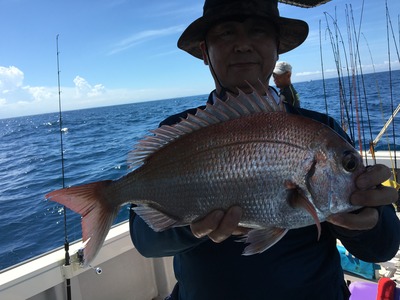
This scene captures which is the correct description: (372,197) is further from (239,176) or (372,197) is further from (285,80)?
(285,80)

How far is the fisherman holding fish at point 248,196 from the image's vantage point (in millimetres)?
1154

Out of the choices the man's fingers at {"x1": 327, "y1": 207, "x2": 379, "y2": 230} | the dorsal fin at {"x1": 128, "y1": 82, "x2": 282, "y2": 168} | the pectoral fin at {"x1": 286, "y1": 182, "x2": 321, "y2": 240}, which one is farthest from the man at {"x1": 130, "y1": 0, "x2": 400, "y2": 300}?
the dorsal fin at {"x1": 128, "y1": 82, "x2": 282, "y2": 168}

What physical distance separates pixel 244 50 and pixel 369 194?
0.97 metres

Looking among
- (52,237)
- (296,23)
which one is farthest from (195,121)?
(52,237)

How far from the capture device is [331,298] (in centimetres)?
152

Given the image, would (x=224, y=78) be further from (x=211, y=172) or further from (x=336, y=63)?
(x=336, y=63)

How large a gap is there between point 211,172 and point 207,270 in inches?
22.6

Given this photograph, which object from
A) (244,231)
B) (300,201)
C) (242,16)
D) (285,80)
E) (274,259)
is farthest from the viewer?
(285,80)

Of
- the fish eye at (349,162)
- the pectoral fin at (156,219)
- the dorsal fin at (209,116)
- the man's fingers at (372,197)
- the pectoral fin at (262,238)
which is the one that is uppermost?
the dorsal fin at (209,116)

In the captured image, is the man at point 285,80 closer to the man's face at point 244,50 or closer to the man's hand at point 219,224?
the man's face at point 244,50

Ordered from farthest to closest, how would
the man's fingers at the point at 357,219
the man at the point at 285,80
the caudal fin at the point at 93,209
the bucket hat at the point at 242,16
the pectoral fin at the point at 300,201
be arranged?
the man at the point at 285,80 < the bucket hat at the point at 242,16 < the caudal fin at the point at 93,209 < the man's fingers at the point at 357,219 < the pectoral fin at the point at 300,201

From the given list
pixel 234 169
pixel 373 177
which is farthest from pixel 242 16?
pixel 373 177

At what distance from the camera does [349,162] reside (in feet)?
3.80

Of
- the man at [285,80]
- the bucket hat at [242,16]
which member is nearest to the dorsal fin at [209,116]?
the bucket hat at [242,16]
